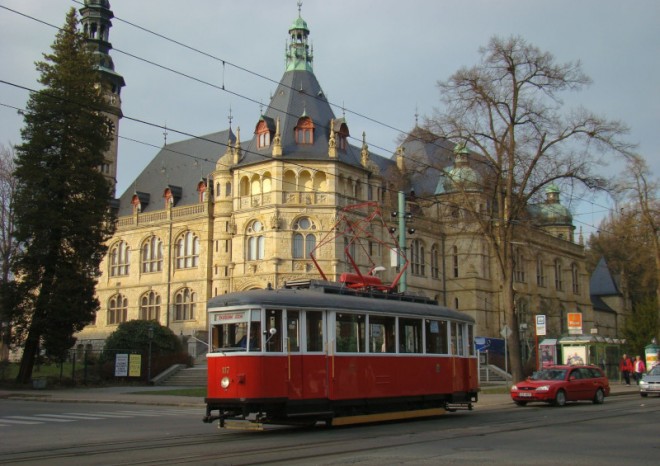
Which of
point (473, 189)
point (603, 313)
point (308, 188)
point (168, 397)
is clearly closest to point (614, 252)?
point (603, 313)

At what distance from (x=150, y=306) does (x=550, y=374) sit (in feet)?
123

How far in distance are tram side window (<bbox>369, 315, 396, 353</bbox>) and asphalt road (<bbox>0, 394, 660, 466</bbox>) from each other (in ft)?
6.03

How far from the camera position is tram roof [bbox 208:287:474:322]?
15.5 metres

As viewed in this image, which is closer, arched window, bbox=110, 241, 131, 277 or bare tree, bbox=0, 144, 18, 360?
bare tree, bbox=0, 144, 18, 360

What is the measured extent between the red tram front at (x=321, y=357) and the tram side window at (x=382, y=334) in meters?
0.02

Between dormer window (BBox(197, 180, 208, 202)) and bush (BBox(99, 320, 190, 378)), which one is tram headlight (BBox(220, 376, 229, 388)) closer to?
bush (BBox(99, 320, 190, 378))

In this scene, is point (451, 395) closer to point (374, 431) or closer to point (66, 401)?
point (374, 431)

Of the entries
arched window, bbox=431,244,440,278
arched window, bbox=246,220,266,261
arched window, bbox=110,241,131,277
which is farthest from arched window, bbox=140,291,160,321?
arched window, bbox=431,244,440,278

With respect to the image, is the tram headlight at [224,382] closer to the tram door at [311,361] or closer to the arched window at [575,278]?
the tram door at [311,361]

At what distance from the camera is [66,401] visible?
96.8 ft

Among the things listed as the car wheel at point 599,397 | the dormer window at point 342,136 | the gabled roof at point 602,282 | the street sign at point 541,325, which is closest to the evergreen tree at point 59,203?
the dormer window at point 342,136

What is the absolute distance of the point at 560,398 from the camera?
23.8 metres

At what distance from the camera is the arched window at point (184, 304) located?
52.9 m

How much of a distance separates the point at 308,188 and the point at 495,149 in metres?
18.2
